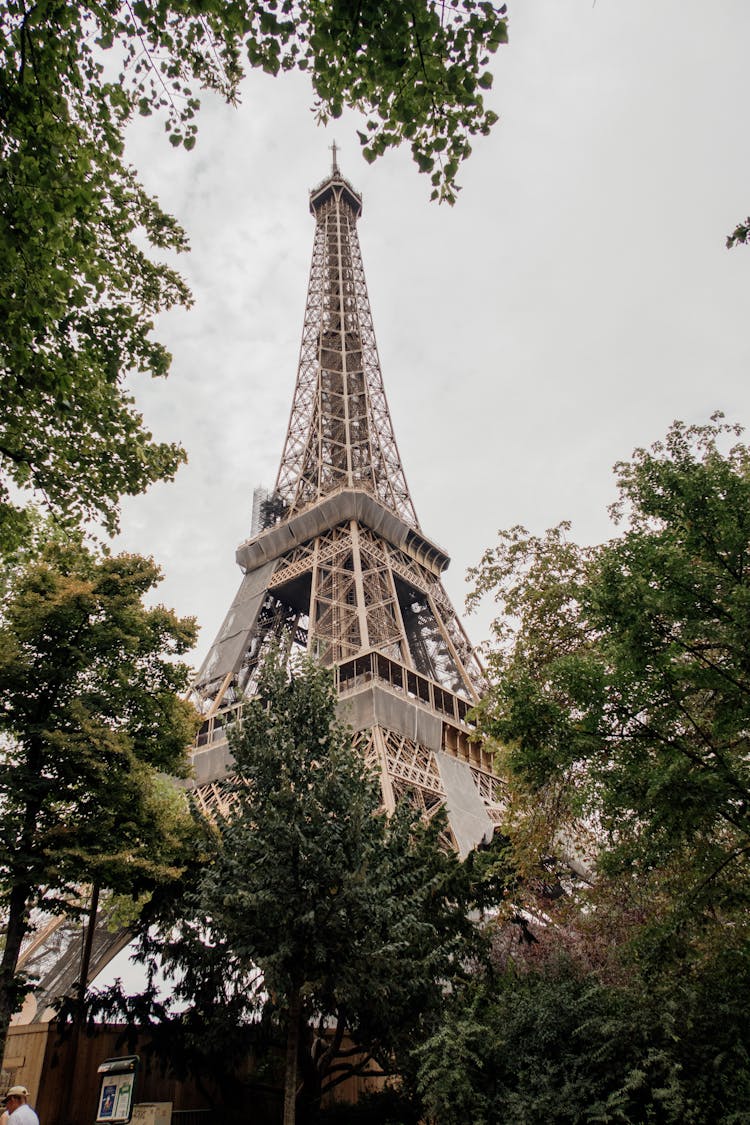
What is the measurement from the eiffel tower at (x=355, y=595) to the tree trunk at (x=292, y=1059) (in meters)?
6.45

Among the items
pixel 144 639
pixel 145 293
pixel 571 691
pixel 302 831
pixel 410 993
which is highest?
pixel 145 293

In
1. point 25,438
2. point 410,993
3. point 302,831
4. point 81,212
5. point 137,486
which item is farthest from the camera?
point 410,993

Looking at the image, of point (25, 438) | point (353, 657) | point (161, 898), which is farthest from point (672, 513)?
point (353, 657)

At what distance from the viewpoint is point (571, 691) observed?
10656 mm

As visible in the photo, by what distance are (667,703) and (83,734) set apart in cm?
1043

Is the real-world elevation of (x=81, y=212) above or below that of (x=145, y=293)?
below

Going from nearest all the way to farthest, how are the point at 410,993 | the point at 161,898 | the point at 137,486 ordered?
the point at 137,486 → the point at 410,993 → the point at 161,898

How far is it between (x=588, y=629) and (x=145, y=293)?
9.02 m

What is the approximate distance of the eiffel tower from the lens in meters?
29.8

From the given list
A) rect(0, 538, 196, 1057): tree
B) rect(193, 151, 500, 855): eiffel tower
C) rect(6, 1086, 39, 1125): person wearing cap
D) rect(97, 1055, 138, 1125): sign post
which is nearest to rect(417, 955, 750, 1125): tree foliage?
rect(97, 1055, 138, 1125): sign post

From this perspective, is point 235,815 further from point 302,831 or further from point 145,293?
point 145,293

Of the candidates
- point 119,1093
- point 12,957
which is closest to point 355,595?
point 12,957

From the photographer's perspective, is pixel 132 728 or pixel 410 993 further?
pixel 132 728

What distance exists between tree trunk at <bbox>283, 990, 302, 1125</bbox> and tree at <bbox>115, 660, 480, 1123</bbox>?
0.09 ft
